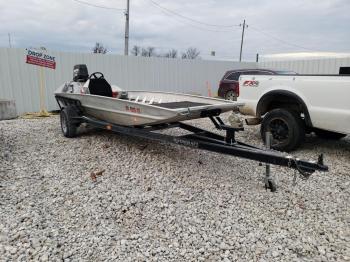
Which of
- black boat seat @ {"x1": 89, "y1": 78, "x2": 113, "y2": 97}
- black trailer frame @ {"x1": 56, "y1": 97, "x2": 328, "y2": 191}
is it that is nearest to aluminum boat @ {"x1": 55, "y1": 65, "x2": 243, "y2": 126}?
black boat seat @ {"x1": 89, "y1": 78, "x2": 113, "y2": 97}

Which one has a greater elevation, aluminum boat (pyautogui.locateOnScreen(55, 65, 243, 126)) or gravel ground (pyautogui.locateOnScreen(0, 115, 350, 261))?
aluminum boat (pyautogui.locateOnScreen(55, 65, 243, 126))

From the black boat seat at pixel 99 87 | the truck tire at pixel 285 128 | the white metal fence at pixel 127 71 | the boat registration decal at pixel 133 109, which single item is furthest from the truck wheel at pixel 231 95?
the boat registration decal at pixel 133 109

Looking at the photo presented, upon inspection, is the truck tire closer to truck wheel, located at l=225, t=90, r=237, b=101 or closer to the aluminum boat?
the aluminum boat

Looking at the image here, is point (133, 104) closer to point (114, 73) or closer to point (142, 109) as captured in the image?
point (142, 109)

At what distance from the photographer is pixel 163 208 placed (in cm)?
367

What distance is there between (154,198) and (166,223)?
1.87 ft

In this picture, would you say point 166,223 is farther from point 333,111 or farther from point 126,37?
point 126,37

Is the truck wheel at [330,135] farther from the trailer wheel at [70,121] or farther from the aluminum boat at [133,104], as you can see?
the trailer wheel at [70,121]

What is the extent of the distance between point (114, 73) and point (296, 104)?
8311 millimetres

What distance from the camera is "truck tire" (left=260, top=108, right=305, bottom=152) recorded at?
18.5 ft

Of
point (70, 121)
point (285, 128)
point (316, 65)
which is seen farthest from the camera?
point (316, 65)

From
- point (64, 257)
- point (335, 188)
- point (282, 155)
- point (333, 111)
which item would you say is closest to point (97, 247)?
Answer: point (64, 257)

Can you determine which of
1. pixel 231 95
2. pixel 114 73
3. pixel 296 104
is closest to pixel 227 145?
pixel 296 104

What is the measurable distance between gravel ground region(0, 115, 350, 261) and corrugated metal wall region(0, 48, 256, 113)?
508 centimetres
